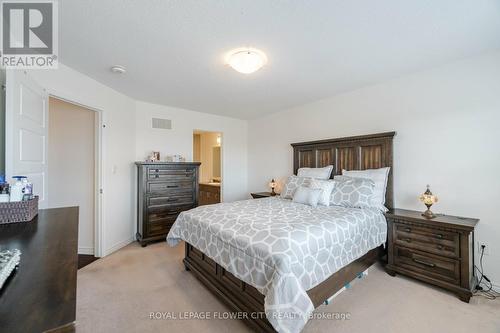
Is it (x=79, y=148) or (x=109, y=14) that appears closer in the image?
Result: (x=109, y=14)

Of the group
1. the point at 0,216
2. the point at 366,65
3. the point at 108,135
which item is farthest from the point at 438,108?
the point at 108,135

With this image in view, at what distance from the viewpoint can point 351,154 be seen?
129 inches

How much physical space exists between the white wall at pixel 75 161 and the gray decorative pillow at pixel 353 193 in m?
3.68

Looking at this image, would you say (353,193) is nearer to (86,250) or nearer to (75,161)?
(86,250)

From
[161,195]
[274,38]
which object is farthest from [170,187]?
[274,38]

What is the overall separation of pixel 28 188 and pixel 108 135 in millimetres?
1802

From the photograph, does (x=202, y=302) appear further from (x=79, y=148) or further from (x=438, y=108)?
(x=438, y=108)

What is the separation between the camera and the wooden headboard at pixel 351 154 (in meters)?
2.92

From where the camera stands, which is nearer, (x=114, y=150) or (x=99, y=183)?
(x=99, y=183)

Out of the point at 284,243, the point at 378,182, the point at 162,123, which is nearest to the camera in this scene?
the point at 284,243

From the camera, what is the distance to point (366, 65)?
2.49m

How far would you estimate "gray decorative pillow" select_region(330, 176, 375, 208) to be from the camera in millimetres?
2643

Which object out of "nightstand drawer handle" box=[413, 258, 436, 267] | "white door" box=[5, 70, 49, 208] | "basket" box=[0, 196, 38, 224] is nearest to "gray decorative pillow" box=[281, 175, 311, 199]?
"nightstand drawer handle" box=[413, 258, 436, 267]

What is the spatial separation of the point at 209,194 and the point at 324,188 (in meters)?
3.68
